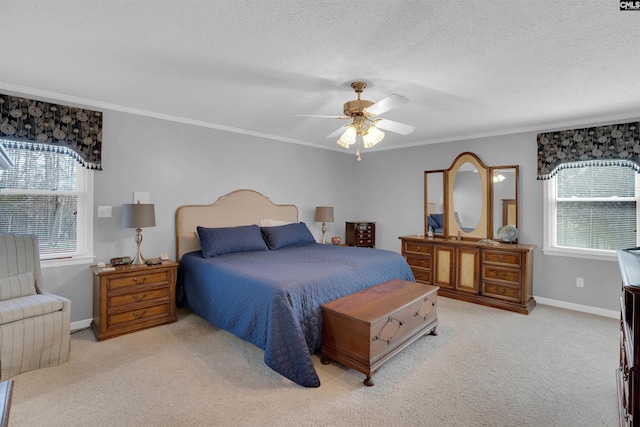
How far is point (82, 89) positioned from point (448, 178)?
476 centimetres

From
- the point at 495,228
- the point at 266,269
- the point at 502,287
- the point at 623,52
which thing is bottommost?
the point at 502,287

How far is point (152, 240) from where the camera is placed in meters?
3.76

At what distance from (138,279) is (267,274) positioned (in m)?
1.45

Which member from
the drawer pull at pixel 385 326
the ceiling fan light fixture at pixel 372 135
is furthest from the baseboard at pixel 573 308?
the ceiling fan light fixture at pixel 372 135

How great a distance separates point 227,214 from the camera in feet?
14.3

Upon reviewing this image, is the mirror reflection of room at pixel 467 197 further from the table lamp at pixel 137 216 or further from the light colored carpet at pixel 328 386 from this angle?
the table lamp at pixel 137 216

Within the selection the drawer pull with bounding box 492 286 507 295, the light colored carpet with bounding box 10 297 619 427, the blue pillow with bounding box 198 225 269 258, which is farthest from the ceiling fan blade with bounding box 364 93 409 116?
the drawer pull with bounding box 492 286 507 295

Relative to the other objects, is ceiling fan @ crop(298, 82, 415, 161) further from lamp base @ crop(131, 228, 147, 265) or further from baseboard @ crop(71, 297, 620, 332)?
baseboard @ crop(71, 297, 620, 332)

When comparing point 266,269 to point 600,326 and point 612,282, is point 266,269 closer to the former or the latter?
point 600,326

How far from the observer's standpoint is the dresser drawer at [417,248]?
4754 millimetres

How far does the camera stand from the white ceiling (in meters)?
1.73

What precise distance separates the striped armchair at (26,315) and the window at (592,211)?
5.39 meters

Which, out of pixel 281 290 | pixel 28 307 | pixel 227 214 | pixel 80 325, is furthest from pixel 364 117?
pixel 80 325

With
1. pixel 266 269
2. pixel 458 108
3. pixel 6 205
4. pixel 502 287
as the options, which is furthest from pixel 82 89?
pixel 502 287
